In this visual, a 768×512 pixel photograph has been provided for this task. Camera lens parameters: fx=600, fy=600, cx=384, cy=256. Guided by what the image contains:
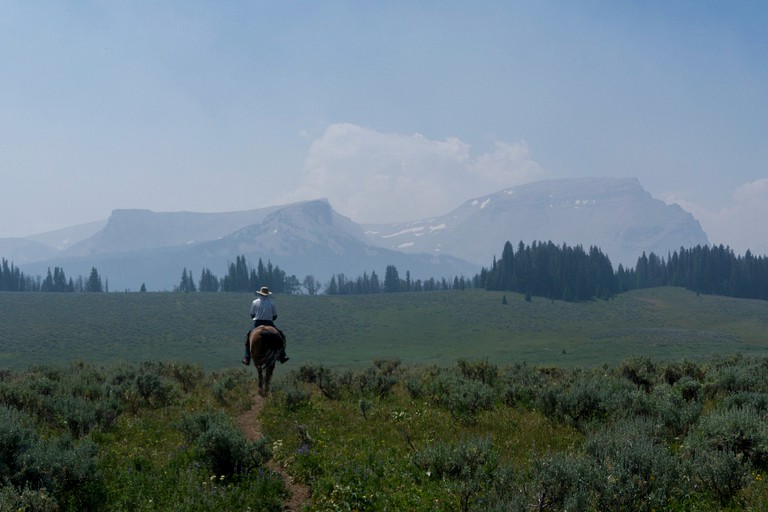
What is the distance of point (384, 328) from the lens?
135m

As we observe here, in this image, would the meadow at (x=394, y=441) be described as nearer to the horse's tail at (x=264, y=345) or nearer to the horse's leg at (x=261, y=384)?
the horse's leg at (x=261, y=384)

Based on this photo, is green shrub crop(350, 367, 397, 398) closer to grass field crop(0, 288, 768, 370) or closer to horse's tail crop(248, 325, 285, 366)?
horse's tail crop(248, 325, 285, 366)

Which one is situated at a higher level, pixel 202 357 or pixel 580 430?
pixel 580 430

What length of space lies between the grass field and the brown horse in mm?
55437

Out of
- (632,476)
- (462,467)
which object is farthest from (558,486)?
(462,467)

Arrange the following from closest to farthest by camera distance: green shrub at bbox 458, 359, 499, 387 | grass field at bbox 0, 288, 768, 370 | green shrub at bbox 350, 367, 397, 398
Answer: green shrub at bbox 350, 367, 397, 398, green shrub at bbox 458, 359, 499, 387, grass field at bbox 0, 288, 768, 370

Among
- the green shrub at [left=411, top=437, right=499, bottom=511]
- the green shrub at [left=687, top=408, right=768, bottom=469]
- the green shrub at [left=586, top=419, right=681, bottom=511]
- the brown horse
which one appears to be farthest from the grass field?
the green shrub at [left=586, top=419, right=681, bottom=511]

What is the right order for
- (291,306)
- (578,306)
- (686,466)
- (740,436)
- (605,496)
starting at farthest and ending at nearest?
(578,306)
(291,306)
(740,436)
(686,466)
(605,496)

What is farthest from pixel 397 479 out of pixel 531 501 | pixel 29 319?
pixel 29 319

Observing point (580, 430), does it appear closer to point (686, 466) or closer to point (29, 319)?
point (686, 466)

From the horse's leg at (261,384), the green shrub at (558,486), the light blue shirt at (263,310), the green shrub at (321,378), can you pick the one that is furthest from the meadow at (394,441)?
the light blue shirt at (263,310)

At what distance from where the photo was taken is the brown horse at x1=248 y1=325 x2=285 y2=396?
61.0ft

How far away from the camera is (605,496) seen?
704cm

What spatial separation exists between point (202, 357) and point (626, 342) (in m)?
74.2
